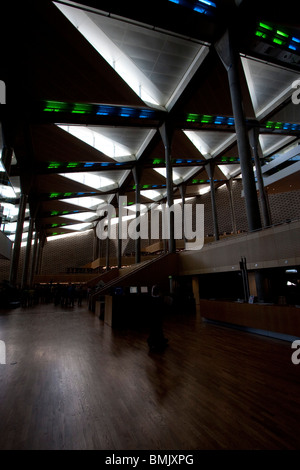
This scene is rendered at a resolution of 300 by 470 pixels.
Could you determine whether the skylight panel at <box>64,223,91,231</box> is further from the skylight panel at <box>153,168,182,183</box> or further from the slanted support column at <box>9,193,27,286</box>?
the slanted support column at <box>9,193,27,286</box>

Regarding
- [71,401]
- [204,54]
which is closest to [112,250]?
[204,54]

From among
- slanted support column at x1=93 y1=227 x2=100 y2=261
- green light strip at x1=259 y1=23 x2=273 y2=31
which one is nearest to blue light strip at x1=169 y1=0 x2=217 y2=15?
green light strip at x1=259 y1=23 x2=273 y2=31

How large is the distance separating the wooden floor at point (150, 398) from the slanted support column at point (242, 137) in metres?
5.69

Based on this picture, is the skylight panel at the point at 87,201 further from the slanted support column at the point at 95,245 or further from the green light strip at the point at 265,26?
the green light strip at the point at 265,26

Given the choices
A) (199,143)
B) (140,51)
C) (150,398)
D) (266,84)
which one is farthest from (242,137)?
(150,398)

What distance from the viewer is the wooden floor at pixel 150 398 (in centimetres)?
181

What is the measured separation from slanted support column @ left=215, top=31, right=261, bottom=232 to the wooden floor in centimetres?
569

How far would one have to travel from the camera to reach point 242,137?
9.88 meters

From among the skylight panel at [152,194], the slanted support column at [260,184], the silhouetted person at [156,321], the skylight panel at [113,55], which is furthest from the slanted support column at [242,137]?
the skylight panel at [152,194]

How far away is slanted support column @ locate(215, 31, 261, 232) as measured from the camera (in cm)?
934

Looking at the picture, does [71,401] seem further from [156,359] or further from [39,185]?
[39,185]

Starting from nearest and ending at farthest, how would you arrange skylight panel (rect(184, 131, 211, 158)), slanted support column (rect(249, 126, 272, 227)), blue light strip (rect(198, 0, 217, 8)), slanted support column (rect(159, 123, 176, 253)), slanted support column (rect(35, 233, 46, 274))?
1. blue light strip (rect(198, 0, 217, 8))
2. slanted support column (rect(159, 123, 176, 253))
3. slanted support column (rect(249, 126, 272, 227))
4. skylight panel (rect(184, 131, 211, 158))
5. slanted support column (rect(35, 233, 46, 274))

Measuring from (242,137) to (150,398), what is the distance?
10.4m

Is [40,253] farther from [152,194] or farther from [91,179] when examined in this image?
[152,194]
